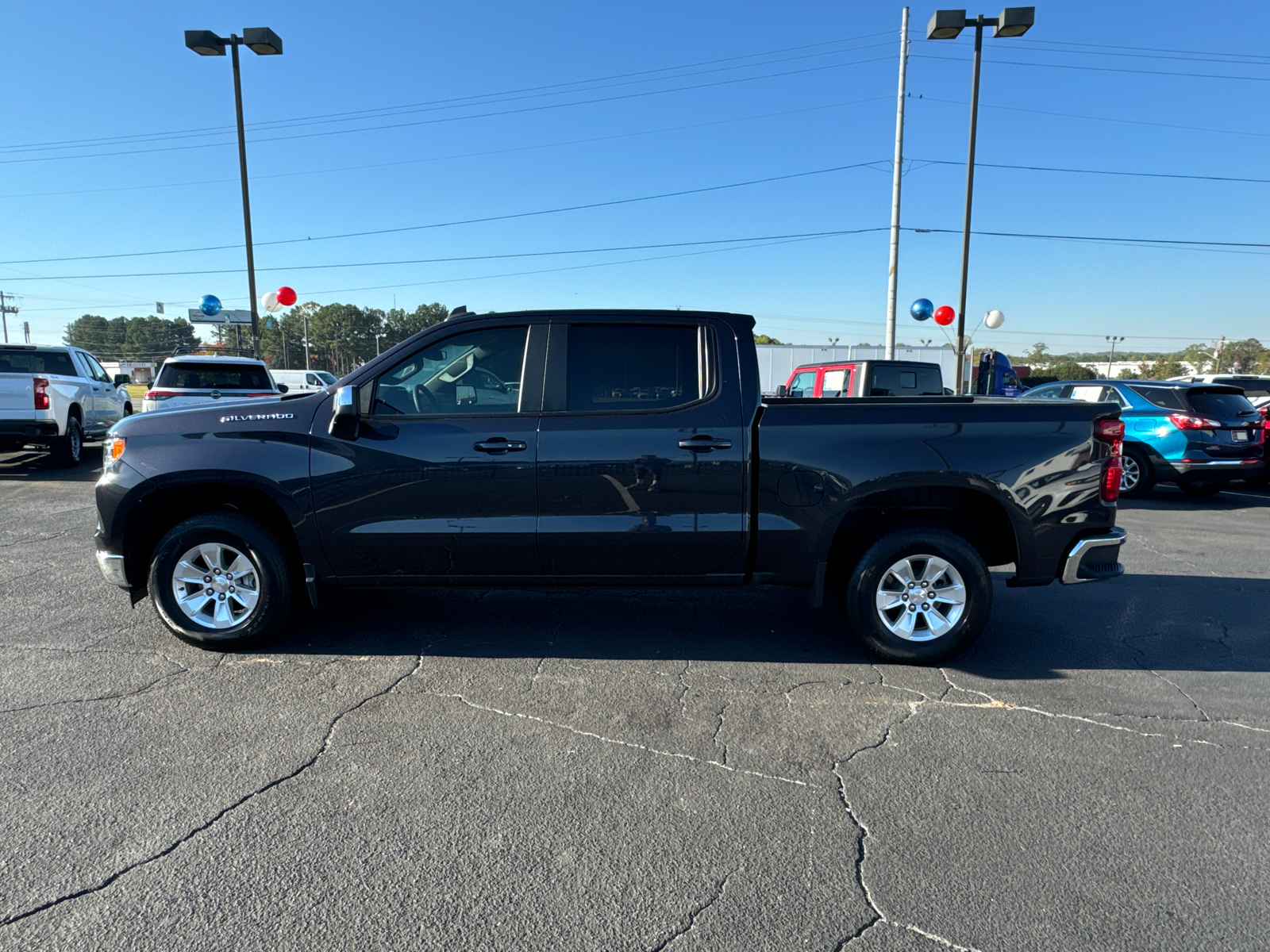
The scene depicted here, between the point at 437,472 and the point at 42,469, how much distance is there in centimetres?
1126

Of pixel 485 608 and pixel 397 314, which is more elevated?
pixel 397 314

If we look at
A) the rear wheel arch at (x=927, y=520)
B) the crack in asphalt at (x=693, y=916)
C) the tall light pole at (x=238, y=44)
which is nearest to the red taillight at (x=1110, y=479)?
the rear wheel arch at (x=927, y=520)

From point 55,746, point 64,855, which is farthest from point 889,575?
point 55,746

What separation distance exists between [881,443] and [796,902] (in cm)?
243

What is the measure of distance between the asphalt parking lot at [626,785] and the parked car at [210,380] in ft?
24.5

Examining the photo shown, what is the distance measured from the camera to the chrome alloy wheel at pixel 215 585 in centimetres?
428

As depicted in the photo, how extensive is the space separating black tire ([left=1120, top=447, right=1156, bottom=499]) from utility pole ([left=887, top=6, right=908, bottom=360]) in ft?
33.0

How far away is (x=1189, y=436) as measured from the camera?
9773mm

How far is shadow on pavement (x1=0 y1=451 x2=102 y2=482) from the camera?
35.6ft

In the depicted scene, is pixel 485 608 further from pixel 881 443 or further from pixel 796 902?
pixel 796 902

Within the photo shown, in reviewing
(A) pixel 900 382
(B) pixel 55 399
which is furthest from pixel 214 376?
(A) pixel 900 382

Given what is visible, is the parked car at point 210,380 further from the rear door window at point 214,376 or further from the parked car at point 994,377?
the parked car at point 994,377

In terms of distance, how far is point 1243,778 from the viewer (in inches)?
120

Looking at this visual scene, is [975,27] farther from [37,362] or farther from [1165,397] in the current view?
[37,362]
